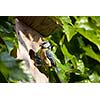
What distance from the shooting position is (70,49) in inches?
64.9

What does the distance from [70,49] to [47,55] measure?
0.16m

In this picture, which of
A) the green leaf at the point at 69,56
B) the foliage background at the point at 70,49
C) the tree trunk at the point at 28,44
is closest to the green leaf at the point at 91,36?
the foliage background at the point at 70,49

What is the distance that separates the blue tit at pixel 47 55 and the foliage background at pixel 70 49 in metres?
0.03

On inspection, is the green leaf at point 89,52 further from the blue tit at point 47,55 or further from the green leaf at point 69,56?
the blue tit at point 47,55

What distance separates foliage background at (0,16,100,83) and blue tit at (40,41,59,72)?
0.03m

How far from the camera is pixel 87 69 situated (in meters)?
1.64

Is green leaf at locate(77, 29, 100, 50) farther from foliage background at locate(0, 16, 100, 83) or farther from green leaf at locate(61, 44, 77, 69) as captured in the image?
green leaf at locate(61, 44, 77, 69)

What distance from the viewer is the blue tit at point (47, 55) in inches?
64.0

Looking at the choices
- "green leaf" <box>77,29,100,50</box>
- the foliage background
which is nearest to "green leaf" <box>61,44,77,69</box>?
the foliage background

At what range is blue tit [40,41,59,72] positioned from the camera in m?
1.62

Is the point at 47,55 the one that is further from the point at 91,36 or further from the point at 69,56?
the point at 91,36
